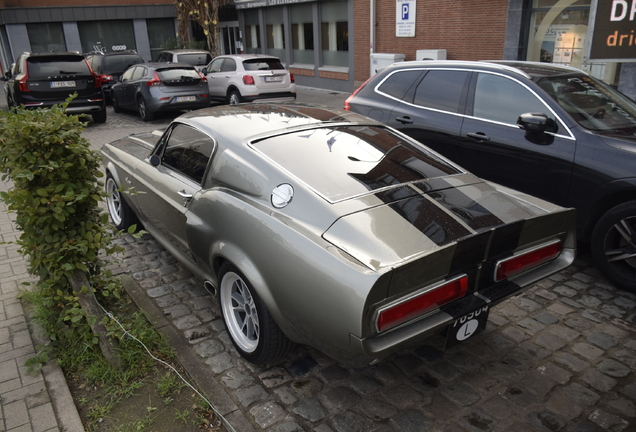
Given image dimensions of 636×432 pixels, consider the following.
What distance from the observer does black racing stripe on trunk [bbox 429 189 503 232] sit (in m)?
2.90

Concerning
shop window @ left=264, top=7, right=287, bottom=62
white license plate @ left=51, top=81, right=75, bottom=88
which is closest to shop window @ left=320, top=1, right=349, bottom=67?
shop window @ left=264, top=7, right=287, bottom=62

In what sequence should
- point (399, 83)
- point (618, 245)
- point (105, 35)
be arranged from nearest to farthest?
point (618, 245) → point (399, 83) → point (105, 35)

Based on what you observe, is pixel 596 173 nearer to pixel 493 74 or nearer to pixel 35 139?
pixel 493 74

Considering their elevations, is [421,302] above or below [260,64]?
below

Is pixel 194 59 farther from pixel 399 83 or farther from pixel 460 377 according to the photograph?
pixel 460 377

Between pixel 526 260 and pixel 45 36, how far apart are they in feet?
109

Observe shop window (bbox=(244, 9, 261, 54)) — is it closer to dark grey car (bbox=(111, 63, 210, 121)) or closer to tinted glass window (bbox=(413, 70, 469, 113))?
dark grey car (bbox=(111, 63, 210, 121))

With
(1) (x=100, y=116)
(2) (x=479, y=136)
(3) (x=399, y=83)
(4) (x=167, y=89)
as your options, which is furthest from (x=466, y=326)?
(1) (x=100, y=116)

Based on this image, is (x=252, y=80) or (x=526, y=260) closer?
(x=526, y=260)

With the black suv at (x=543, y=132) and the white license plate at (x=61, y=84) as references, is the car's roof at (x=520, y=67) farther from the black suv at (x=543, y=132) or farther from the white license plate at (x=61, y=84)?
the white license plate at (x=61, y=84)

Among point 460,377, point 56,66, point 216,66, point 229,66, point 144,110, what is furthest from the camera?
point 216,66

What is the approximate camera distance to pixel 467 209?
3057 mm

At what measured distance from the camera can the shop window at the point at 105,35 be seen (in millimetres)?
30266

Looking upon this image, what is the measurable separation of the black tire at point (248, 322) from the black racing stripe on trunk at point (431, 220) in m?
1.03
